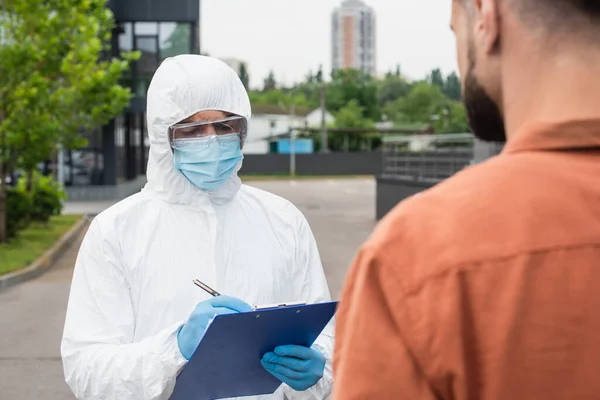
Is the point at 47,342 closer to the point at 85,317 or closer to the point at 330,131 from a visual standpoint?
the point at 85,317

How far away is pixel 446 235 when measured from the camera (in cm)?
99

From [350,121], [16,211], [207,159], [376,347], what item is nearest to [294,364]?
[207,159]

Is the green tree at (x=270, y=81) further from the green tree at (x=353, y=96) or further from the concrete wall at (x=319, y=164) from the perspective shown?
the concrete wall at (x=319, y=164)

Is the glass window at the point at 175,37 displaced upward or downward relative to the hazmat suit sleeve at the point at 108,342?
upward

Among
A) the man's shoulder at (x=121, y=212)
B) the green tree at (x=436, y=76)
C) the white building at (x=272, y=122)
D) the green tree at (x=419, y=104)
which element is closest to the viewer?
the man's shoulder at (x=121, y=212)

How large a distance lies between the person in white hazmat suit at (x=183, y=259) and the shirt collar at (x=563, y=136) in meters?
1.34

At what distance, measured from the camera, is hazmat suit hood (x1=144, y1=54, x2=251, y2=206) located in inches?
106

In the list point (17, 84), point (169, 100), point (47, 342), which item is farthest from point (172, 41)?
point (169, 100)

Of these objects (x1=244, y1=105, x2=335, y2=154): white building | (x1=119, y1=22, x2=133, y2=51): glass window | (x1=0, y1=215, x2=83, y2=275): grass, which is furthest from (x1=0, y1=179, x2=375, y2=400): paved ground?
(x1=244, y1=105, x2=335, y2=154): white building

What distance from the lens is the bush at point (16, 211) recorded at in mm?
16422

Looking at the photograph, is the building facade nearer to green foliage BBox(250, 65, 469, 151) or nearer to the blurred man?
the blurred man

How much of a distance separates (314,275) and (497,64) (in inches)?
69.2

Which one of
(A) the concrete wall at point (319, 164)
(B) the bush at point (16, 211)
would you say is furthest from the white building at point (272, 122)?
(B) the bush at point (16, 211)

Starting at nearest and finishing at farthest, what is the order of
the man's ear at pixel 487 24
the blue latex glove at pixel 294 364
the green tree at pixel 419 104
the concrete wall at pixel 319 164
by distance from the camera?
the man's ear at pixel 487 24 → the blue latex glove at pixel 294 364 → the concrete wall at pixel 319 164 → the green tree at pixel 419 104
